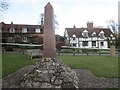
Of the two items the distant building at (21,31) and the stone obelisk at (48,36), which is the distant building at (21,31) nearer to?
the distant building at (21,31)

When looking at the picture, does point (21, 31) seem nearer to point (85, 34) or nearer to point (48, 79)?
point (85, 34)

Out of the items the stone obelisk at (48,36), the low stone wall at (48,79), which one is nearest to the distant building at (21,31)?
the stone obelisk at (48,36)

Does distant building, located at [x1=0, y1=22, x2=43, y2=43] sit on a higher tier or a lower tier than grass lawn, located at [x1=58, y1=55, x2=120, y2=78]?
higher

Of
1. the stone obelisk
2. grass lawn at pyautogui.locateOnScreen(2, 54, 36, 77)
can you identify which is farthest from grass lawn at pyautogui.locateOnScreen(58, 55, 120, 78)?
grass lawn at pyautogui.locateOnScreen(2, 54, 36, 77)

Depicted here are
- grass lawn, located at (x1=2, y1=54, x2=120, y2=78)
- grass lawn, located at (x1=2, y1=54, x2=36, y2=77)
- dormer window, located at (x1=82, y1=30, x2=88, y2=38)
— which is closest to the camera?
grass lawn, located at (x1=2, y1=54, x2=120, y2=78)

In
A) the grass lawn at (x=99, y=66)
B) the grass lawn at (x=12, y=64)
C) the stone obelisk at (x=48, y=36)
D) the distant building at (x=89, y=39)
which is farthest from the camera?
the distant building at (x=89, y=39)

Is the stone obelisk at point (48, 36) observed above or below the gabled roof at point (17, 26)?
below

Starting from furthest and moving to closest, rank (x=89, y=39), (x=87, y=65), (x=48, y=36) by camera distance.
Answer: (x=89, y=39) < (x=87, y=65) < (x=48, y=36)

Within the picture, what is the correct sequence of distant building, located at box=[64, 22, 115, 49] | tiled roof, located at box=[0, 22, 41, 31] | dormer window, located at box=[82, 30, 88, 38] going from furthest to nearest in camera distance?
tiled roof, located at box=[0, 22, 41, 31] < dormer window, located at box=[82, 30, 88, 38] < distant building, located at box=[64, 22, 115, 49]

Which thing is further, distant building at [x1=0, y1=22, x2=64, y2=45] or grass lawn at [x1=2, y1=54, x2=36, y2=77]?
distant building at [x1=0, y1=22, x2=64, y2=45]

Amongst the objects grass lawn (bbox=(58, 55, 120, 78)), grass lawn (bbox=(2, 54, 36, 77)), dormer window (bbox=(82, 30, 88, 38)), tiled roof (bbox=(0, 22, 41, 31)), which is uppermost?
tiled roof (bbox=(0, 22, 41, 31))

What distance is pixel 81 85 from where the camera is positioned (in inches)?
219

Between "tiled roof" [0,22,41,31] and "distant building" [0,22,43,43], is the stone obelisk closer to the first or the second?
"distant building" [0,22,43,43]

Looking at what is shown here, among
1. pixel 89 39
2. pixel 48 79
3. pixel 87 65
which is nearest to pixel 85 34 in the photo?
pixel 89 39
